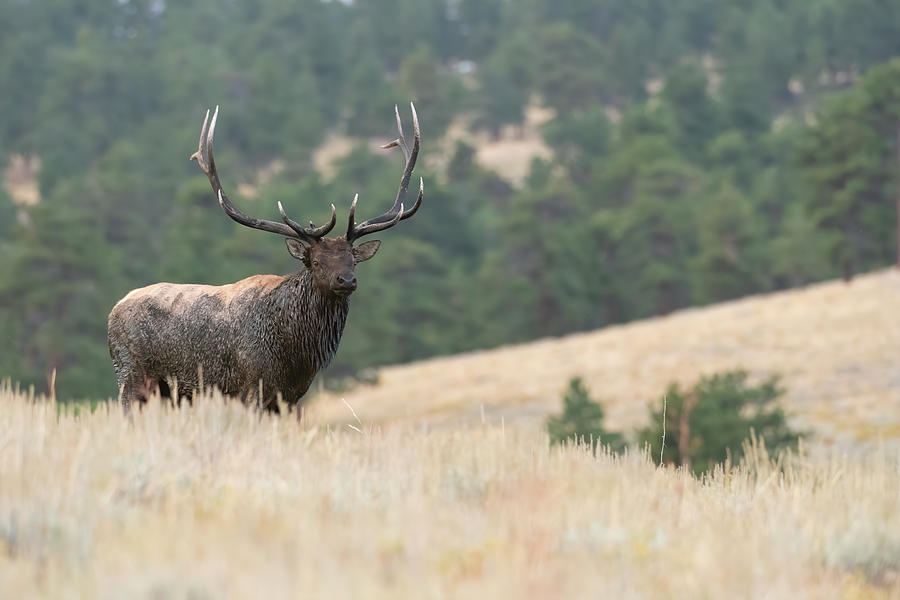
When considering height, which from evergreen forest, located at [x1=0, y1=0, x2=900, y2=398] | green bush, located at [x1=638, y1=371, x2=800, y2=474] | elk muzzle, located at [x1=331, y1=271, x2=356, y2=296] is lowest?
green bush, located at [x1=638, y1=371, x2=800, y2=474]

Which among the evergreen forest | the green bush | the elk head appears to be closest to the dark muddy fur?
the elk head

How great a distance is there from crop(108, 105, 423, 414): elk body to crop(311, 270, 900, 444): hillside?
27544 mm

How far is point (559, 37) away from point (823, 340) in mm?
52497

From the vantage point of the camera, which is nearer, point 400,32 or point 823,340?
point 823,340

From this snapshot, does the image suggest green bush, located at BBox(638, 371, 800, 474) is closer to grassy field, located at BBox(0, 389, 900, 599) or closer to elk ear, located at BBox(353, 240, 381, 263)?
elk ear, located at BBox(353, 240, 381, 263)

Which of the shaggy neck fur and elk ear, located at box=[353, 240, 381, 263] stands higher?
elk ear, located at box=[353, 240, 381, 263]

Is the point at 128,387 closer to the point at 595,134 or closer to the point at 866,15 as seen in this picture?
the point at 595,134

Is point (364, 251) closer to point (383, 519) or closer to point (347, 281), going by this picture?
point (347, 281)

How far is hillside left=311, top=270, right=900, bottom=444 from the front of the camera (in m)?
38.4

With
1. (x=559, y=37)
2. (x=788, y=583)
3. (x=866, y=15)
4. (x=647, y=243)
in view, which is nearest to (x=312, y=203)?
(x=647, y=243)

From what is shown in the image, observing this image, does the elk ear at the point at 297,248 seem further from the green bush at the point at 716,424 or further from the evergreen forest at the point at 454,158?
the evergreen forest at the point at 454,158

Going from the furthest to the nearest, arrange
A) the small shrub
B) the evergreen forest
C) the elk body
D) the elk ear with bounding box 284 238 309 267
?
the evergreen forest
the small shrub
the elk ear with bounding box 284 238 309 267
the elk body

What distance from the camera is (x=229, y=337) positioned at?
8688 millimetres

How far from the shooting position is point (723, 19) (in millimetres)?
99312
